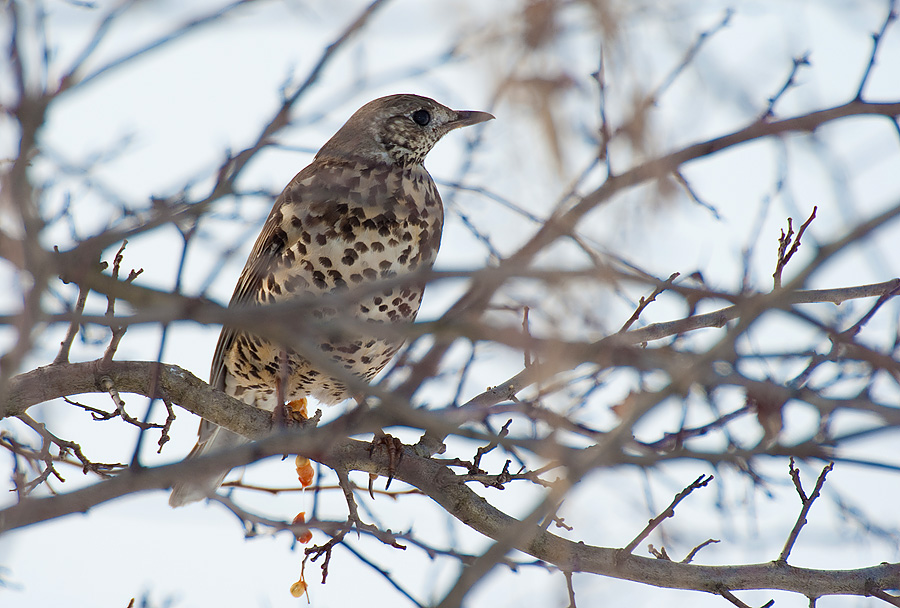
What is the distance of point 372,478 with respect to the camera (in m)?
4.50

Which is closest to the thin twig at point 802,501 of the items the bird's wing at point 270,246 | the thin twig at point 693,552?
the thin twig at point 693,552

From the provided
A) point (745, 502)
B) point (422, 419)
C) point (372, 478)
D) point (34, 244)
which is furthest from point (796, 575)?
point (34, 244)

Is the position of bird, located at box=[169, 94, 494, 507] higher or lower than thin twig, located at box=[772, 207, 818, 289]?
higher

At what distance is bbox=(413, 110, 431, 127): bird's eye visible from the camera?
595 centimetres

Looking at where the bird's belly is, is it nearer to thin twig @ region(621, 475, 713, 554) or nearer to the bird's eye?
the bird's eye

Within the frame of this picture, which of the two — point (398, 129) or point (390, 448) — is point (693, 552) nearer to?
point (390, 448)

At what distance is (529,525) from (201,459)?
938 mm

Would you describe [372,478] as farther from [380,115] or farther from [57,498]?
[380,115]

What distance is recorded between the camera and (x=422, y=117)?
5.97 metres

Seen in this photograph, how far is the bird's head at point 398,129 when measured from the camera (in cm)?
580

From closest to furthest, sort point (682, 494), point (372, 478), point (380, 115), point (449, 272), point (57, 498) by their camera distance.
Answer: point (449, 272)
point (57, 498)
point (682, 494)
point (372, 478)
point (380, 115)

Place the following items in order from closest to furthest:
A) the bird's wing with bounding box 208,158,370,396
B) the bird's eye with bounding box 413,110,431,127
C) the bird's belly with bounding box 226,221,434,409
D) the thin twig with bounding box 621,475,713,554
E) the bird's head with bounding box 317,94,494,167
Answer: the thin twig with bounding box 621,475,713,554
the bird's belly with bounding box 226,221,434,409
the bird's wing with bounding box 208,158,370,396
the bird's head with bounding box 317,94,494,167
the bird's eye with bounding box 413,110,431,127

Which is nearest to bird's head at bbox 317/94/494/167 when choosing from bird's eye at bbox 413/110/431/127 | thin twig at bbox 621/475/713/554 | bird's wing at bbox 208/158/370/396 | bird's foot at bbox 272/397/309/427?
bird's eye at bbox 413/110/431/127

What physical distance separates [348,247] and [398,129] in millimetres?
1161
